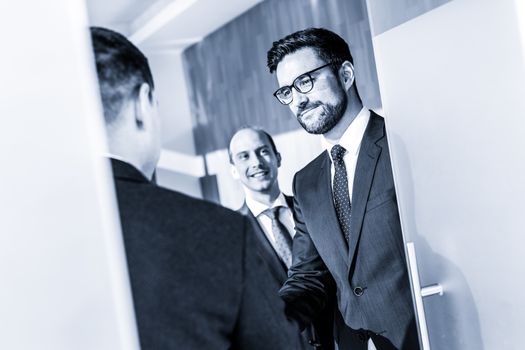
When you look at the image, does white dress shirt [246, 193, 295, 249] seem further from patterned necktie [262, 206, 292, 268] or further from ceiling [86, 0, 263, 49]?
ceiling [86, 0, 263, 49]

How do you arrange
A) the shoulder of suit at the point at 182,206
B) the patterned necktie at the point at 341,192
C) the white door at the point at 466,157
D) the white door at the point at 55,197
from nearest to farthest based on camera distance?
1. the white door at the point at 55,197
2. the shoulder of suit at the point at 182,206
3. the patterned necktie at the point at 341,192
4. the white door at the point at 466,157

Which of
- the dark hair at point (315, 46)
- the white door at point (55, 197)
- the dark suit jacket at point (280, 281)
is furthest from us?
the dark hair at point (315, 46)

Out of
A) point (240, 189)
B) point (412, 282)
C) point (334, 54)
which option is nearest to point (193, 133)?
point (240, 189)

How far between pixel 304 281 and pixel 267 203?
286mm

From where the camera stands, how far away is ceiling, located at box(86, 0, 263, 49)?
1632 mm

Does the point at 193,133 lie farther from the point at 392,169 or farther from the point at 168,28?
the point at 392,169

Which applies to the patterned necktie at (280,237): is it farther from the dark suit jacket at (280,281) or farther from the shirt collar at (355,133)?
the shirt collar at (355,133)

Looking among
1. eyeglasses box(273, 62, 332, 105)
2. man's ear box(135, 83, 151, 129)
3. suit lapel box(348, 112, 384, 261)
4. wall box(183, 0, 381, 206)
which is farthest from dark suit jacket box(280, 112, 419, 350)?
man's ear box(135, 83, 151, 129)

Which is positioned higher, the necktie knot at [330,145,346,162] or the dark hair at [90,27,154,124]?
the dark hair at [90,27,154,124]

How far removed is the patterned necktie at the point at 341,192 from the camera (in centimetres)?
209

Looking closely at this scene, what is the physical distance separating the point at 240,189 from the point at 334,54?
60 cm

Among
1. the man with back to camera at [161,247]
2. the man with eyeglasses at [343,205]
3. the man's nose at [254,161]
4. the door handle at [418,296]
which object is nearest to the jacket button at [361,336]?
the man with eyeglasses at [343,205]

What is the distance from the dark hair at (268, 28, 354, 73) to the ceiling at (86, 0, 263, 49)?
17 cm

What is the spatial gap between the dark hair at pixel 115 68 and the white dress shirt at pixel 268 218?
18.6 inches
